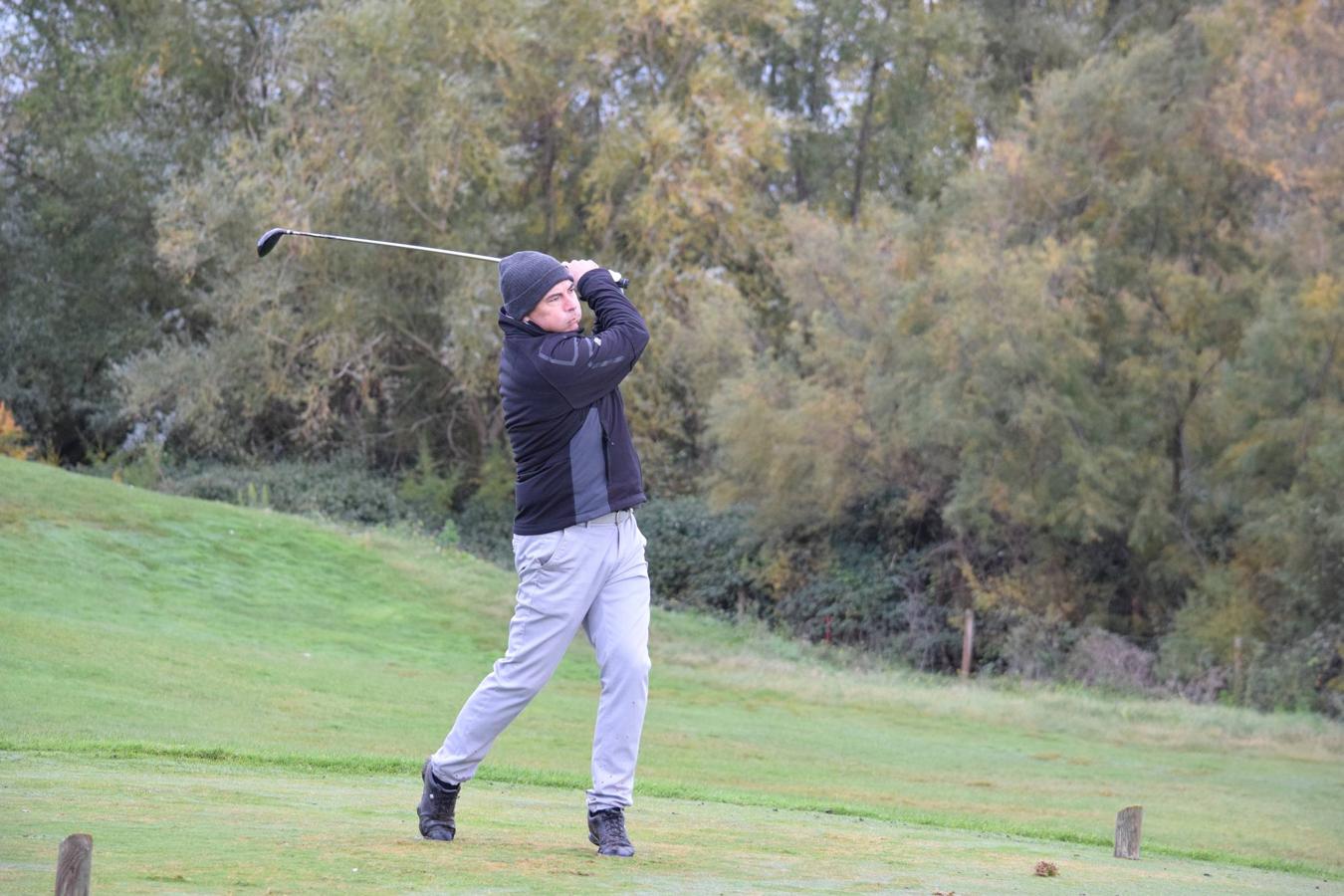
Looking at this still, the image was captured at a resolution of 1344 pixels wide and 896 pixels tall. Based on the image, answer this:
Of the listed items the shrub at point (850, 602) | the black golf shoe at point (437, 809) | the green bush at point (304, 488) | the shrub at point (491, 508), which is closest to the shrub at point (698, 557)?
the shrub at point (850, 602)

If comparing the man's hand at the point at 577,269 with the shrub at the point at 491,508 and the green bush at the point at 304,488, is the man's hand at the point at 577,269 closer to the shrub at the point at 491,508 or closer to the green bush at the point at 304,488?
the green bush at the point at 304,488

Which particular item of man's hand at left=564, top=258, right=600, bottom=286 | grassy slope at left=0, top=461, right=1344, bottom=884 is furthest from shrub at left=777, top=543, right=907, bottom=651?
man's hand at left=564, top=258, right=600, bottom=286

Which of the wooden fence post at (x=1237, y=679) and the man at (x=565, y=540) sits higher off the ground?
the man at (x=565, y=540)

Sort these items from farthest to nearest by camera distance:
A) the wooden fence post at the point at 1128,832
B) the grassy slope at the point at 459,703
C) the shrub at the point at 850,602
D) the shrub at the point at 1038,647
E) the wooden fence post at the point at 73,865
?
the shrub at the point at 850,602 < the shrub at the point at 1038,647 < the grassy slope at the point at 459,703 < the wooden fence post at the point at 1128,832 < the wooden fence post at the point at 73,865

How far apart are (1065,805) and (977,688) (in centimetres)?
1023

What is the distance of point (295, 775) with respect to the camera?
876 cm

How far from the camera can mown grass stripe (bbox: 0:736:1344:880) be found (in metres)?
9.12

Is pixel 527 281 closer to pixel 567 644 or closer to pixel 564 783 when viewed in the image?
pixel 567 644

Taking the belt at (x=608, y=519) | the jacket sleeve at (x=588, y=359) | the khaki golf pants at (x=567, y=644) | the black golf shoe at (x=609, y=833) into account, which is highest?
the jacket sleeve at (x=588, y=359)

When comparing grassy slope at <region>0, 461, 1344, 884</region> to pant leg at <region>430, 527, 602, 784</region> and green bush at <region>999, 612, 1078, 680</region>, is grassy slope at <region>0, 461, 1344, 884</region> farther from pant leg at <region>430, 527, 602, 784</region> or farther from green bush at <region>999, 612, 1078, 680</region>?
green bush at <region>999, 612, 1078, 680</region>

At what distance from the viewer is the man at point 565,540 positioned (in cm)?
590

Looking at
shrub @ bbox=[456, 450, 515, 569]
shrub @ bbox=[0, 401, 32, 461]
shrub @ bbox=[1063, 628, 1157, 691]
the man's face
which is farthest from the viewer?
shrub @ bbox=[456, 450, 515, 569]

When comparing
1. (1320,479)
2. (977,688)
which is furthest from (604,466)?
(1320,479)

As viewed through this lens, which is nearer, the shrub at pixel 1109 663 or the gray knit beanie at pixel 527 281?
the gray knit beanie at pixel 527 281
